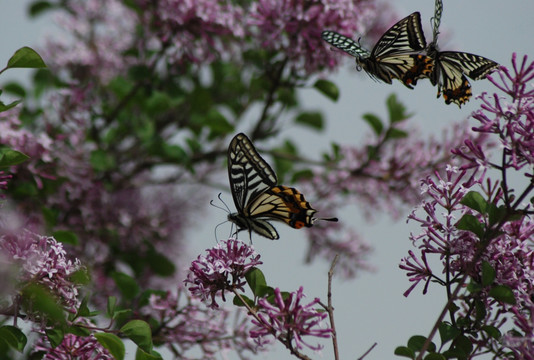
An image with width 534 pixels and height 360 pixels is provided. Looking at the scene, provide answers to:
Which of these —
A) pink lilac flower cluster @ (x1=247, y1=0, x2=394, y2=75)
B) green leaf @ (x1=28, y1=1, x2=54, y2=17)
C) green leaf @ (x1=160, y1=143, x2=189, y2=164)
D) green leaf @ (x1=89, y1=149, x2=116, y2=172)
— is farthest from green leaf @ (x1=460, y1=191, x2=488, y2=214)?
green leaf @ (x1=28, y1=1, x2=54, y2=17)

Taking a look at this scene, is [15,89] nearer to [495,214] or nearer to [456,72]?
[456,72]

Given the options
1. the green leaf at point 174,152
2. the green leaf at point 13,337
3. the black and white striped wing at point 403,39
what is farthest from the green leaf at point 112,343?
the green leaf at point 174,152

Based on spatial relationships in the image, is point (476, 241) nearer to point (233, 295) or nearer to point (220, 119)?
point (233, 295)

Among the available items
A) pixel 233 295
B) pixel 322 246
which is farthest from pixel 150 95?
pixel 233 295

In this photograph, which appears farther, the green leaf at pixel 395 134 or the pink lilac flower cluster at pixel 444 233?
the green leaf at pixel 395 134

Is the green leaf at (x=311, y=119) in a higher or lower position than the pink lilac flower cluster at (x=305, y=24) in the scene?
higher

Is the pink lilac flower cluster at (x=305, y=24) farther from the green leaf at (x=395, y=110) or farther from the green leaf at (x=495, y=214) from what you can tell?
the green leaf at (x=495, y=214)
